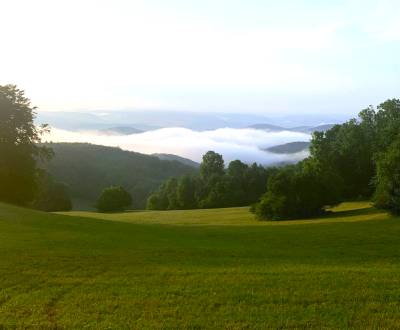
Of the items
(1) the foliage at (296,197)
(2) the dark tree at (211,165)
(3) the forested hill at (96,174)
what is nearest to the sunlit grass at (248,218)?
(1) the foliage at (296,197)

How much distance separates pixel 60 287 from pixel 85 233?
11867mm

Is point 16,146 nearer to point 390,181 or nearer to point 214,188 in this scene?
point 390,181

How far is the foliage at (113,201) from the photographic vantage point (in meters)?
99.4

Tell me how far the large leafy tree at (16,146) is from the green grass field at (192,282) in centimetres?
2868

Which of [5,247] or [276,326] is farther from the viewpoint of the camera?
[5,247]

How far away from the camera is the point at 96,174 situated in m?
182

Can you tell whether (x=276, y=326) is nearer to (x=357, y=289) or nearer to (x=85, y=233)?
(x=357, y=289)

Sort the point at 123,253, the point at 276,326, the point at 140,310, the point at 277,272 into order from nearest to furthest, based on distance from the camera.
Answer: the point at 276,326
the point at 140,310
the point at 277,272
the point at 123,253

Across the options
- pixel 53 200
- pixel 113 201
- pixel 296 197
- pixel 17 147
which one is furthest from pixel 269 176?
pixel 53 200

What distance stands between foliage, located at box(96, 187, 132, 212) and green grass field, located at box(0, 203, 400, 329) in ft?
250

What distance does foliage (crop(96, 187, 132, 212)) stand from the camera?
99438mm

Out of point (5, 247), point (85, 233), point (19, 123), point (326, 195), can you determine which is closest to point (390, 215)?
point (326, 195)

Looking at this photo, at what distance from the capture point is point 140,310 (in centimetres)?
1045

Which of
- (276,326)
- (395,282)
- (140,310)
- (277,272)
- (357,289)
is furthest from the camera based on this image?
(277,272)
